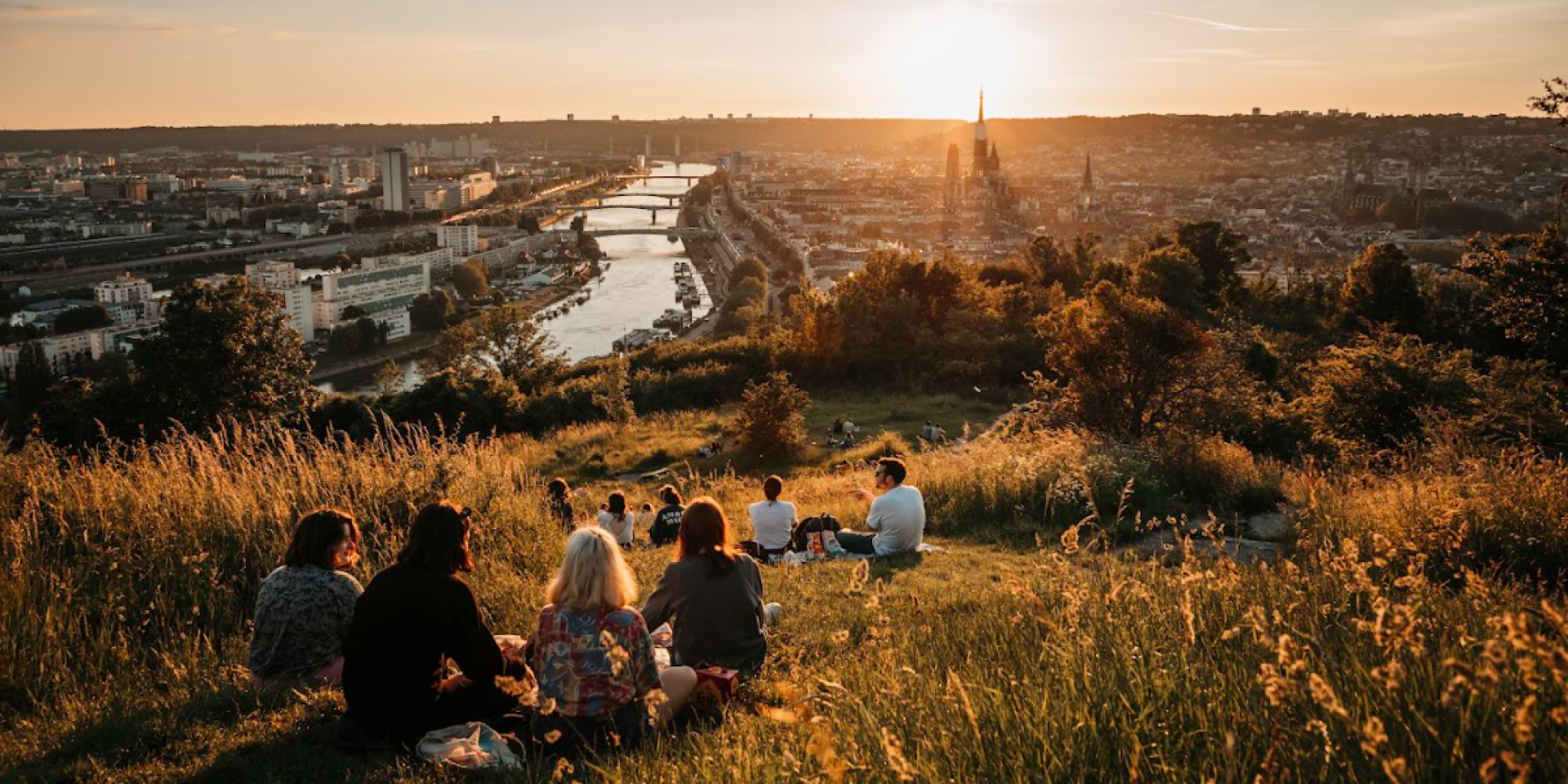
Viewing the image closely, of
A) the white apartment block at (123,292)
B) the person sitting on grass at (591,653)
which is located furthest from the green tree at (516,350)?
the white apartment block at (123,292)

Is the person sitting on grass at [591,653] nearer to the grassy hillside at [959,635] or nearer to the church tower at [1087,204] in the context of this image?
the grassy hillside at [959,635]

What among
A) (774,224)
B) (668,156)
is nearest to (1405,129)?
(774,224)

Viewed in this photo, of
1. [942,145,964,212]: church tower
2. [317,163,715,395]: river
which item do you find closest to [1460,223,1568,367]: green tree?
[317,163,715,395]: river

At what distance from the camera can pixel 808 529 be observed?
560cm

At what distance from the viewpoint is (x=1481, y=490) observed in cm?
437

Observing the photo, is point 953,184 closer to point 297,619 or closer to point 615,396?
point 615,396

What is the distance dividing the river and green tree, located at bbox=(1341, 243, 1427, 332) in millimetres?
17872

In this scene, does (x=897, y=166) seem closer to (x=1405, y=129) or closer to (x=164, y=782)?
(x=1405, y=129)

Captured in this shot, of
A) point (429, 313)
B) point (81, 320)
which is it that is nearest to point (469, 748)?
point (81, 320)

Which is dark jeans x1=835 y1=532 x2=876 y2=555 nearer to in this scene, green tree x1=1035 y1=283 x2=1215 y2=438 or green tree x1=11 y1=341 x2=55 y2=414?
green tree x1=1035 y1=283 x2=1215 y2=438

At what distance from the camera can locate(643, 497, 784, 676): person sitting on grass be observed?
123 inches

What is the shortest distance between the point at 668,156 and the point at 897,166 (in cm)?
6289

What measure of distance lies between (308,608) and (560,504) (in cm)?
291

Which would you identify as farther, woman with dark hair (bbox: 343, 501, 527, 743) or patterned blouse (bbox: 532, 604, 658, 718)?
woman with dark hair (bbox: 343, 501, 527, 743)
